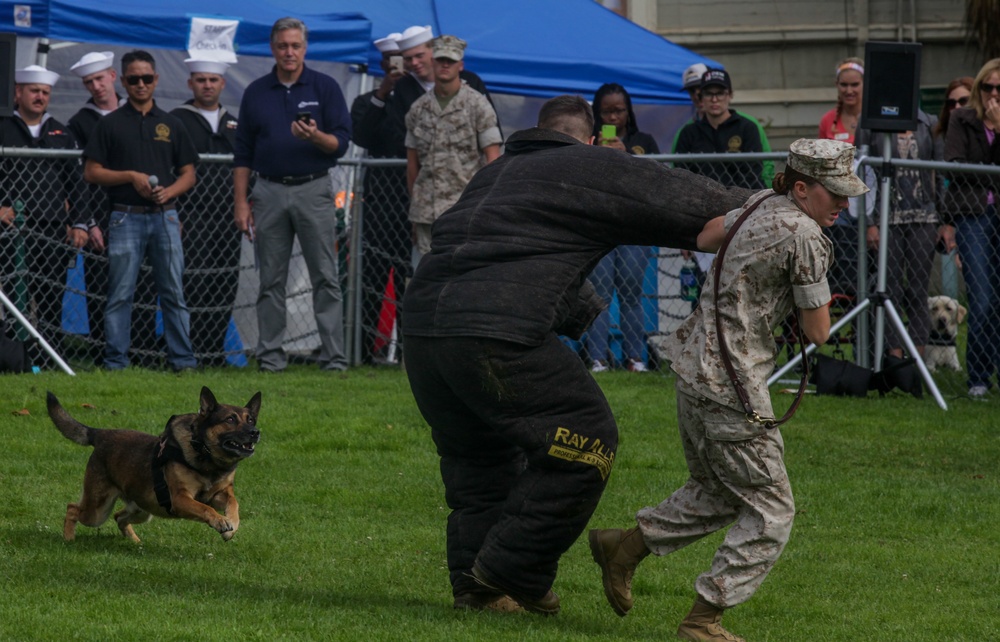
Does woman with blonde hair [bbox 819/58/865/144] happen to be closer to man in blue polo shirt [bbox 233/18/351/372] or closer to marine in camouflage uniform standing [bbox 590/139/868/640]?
man in blue polo shirt [bbox 233/18/351/372]

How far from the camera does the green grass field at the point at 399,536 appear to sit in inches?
211

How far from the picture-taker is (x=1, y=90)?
11102 millimetres

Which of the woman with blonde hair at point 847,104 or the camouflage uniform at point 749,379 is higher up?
the woman with blonde hair at point 847,104

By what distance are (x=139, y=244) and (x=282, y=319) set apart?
126 cm

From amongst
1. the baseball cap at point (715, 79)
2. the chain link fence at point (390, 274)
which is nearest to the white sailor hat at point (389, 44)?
the chain link fence at point (390, 274)

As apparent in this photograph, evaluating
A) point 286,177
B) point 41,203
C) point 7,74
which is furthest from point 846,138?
point 7,74

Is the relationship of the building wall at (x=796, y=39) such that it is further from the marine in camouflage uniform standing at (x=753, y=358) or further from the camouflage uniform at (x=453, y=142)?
the marine in camouflage uniform standing at (x=753, y=358)

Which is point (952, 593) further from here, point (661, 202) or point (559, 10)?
point (559, 10)

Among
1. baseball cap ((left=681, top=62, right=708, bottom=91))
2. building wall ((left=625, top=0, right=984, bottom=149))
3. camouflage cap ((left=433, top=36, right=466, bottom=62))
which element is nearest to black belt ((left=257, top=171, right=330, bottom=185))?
camouflage cap ((left=433, top=36, right=466, bottom=62))

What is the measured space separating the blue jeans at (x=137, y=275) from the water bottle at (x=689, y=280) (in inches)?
157

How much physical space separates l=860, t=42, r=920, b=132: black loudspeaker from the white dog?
182cm

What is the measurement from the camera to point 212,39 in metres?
12.7

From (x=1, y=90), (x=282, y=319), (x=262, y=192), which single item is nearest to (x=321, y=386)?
(x=282, y=319)

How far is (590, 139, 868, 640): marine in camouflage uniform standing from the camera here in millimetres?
4949
